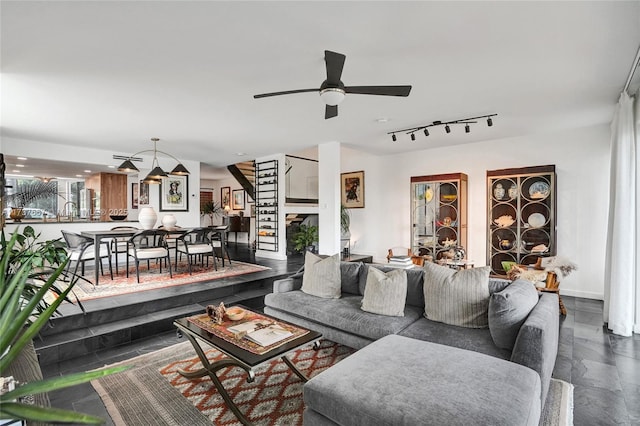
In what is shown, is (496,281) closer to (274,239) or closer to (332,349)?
(332,349)

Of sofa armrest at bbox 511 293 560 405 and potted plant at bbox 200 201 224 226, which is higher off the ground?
potted plant at bbox 200 201 224 226

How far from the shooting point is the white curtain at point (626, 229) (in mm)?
3525

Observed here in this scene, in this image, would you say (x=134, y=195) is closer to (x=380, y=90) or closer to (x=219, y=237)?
(x=219, y=237)

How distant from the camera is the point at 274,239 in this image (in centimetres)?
771

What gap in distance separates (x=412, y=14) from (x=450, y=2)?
0.24 m

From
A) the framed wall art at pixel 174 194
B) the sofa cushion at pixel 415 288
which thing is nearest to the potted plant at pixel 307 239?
the framed wall art at pixel 174 194

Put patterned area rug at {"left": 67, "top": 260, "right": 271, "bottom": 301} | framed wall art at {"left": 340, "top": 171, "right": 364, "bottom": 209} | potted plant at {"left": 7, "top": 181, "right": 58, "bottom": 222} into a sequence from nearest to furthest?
patterned area rug at {"left": 67, "top": 260, "right": 271, "bottom": 301} < framed wall art at {"left": 340, "top": 171, "right": 364, "bottom": 209} < potted plant at {"left": 7, "top": 181, "right": 58, "bottom": 222}

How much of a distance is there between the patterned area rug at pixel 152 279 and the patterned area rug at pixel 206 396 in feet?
5.56

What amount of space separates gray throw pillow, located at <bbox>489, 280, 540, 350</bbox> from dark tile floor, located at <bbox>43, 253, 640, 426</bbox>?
0.60 m

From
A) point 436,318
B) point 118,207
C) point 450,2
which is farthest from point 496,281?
point 118,207

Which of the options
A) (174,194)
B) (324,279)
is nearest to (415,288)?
(324,279)

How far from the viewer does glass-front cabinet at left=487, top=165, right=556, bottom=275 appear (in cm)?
518

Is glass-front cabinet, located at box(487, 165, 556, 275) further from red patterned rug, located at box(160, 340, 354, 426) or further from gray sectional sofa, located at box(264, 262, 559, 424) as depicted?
red patterned rug, located at box(160, 340, 354, 426)

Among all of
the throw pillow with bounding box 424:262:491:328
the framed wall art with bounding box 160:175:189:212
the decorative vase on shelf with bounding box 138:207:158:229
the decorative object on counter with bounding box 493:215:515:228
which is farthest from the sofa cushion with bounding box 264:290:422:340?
the framed wall art with bounding box 160:175:189:212
